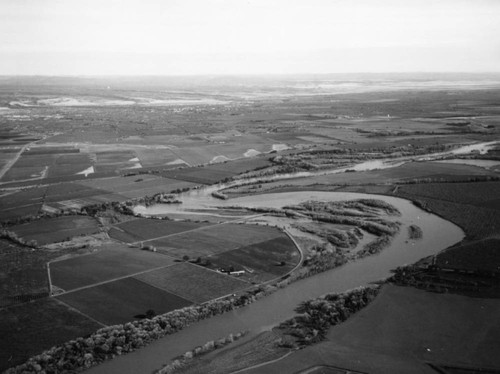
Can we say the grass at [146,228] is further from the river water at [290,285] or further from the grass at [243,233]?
the river water at [290,285]

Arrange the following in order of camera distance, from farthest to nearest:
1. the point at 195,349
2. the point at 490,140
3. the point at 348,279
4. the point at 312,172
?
the point at 490,140, the point at 312,172, the point at 348,279, the point at 195,349

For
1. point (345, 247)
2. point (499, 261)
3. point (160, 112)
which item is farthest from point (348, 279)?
point (160, 112)

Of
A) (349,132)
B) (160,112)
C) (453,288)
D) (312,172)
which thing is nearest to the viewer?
(453,288)

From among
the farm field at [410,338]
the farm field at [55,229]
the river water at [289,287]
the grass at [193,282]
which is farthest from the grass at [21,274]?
the farm field at [410,338]

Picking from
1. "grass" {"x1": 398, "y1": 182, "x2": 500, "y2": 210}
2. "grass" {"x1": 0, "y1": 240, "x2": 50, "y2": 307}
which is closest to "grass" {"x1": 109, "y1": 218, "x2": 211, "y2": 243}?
"grass" {"x1": 0, "y1": 240, "x2": 50, "y2": 307}

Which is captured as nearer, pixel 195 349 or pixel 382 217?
pixel 195 349

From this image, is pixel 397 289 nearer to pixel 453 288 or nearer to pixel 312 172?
pixel 453 288
